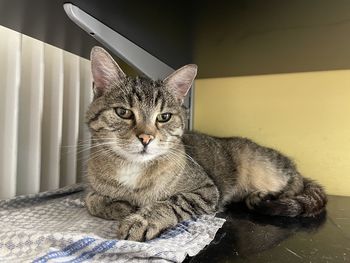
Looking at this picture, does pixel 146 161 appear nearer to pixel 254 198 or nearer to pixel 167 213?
pixel 167 213

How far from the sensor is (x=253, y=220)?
1044 millimetres

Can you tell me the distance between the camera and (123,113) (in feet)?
3.21

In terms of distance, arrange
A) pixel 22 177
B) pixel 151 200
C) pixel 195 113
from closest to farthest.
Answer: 1. pixel 151 200
2. pixel 22 177
3. pixel 195 113

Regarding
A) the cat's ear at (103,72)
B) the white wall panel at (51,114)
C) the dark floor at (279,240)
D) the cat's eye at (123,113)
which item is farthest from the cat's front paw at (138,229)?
the white wall panel at (51,114)

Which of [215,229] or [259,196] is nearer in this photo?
[215,229]

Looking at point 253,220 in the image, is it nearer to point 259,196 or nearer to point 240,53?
point 259,196

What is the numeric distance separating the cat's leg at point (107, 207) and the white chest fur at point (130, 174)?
6cm

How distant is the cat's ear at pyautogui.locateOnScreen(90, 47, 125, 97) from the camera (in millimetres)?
977

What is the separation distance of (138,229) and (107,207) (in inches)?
8.9

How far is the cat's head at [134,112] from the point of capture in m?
0.92

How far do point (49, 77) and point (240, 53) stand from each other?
0.76m

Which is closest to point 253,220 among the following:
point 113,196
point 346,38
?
point 113,196

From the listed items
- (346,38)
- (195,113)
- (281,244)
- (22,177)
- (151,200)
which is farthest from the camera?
(195,113)

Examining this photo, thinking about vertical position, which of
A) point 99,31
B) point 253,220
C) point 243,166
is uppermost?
point 99,31
